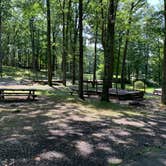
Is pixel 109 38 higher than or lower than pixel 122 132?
higher

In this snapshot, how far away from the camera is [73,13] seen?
30.6 meters

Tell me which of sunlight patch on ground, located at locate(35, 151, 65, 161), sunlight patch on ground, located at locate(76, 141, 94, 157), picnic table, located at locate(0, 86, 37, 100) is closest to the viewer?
sunlight patch on ground, located at locate(35, 151, 65, 161)

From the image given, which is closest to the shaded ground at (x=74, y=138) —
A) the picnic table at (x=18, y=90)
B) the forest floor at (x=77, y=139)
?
the forest floor at (x=77, y=139)

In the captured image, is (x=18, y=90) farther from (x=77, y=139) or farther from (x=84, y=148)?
(x=84, y=148)

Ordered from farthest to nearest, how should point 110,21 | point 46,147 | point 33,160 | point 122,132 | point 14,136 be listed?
point 110,21, point 122,132, point 14,136, point 46,147, point 33,160

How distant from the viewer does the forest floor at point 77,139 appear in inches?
228

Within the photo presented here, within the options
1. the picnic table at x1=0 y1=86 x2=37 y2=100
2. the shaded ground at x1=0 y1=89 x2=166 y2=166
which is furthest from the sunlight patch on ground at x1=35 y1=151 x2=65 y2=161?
the picnic table at x1=0 y1=86 x2=37 y2=100

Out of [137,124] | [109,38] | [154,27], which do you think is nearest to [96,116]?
[137,124]

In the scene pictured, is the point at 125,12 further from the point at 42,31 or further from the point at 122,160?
the point at 42,31

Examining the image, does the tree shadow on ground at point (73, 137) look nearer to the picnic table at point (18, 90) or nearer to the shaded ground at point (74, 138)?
the shaded ground at point (74, 138)

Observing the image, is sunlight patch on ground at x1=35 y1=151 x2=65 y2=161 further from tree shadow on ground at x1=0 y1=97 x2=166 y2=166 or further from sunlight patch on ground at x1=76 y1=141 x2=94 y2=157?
sunlight patch on ground at x1=76 y1=141 x2=94 y2=157

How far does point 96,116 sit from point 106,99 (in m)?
4.78

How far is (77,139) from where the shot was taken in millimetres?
7113

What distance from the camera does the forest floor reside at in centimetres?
580
